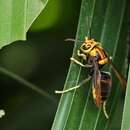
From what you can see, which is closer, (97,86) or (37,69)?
(97,86)

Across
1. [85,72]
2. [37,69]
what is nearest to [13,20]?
[85,72]

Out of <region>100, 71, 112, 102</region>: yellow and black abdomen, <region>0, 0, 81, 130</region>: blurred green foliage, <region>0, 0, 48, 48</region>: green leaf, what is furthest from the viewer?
<region>0, 0, 81, 130</region>: blurred green foliage

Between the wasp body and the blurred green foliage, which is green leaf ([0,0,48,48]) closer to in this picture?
the wasp body

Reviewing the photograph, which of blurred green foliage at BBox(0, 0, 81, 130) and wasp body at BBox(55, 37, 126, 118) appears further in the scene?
blurred green foliage at BBox(0, 0, 81, 130)

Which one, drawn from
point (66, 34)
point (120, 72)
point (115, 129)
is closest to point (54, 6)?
point (66, 34)

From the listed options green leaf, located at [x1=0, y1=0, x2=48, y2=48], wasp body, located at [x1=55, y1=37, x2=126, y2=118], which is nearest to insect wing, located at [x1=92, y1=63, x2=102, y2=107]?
wasp body, located at [x1=55, y1=37, x2=126, y2=118]

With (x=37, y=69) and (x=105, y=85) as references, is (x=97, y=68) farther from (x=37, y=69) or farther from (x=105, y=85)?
(x=37, y=69)
